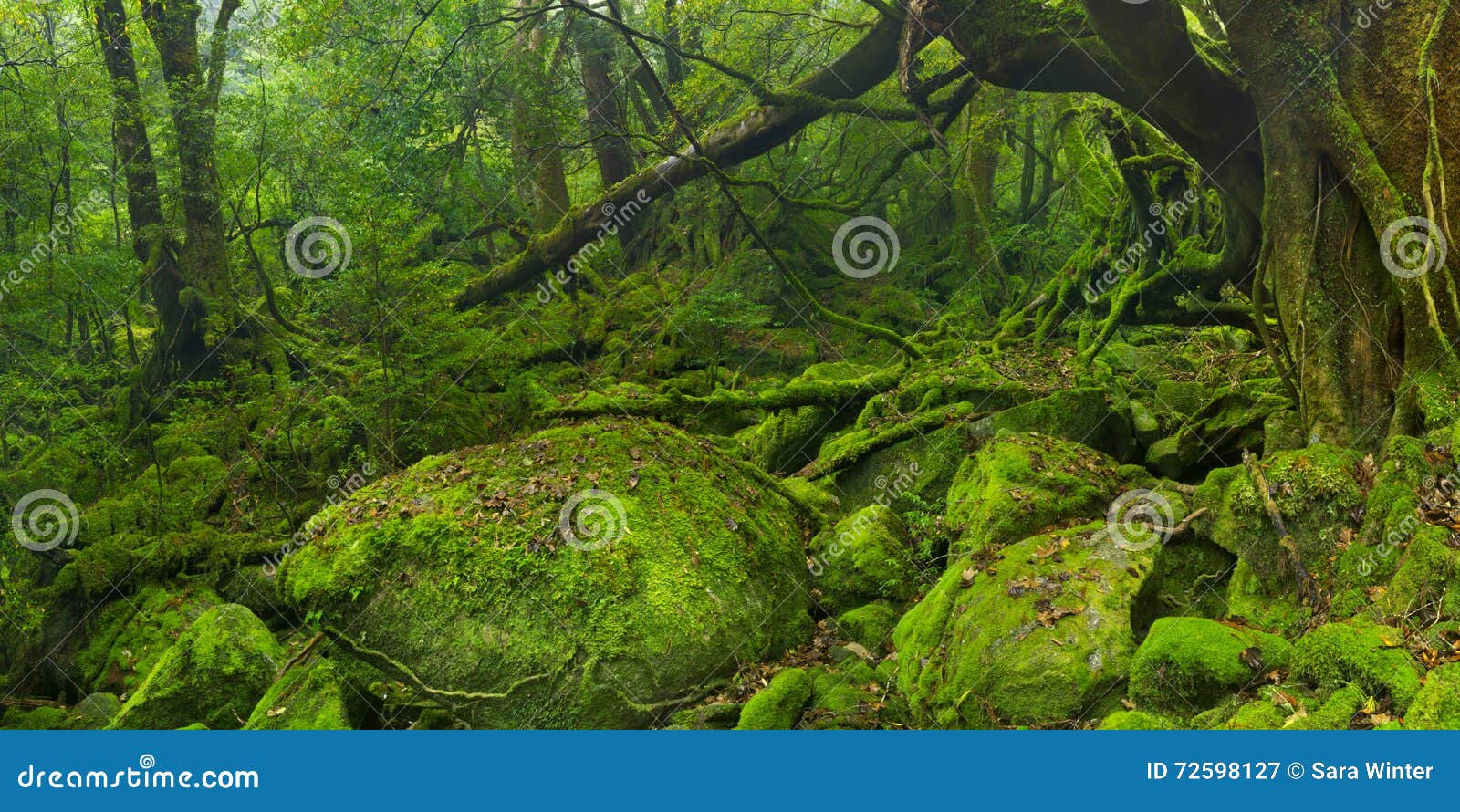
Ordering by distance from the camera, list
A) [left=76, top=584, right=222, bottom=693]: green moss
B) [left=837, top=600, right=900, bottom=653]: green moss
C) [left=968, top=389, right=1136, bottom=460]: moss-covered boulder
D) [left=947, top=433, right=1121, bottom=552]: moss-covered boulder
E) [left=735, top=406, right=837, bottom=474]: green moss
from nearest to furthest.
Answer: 1. [left=837, top=600, right=900, bottom=653]: green moss
2. [left=947, top=433, right=1121, bottom=552]: moss-covered boulder
3. [left=76, top=584, right=222, bottom=693]: green moss
4. [left=968, top=389, right=1136, bottom=460]: moss-covered boulder
5. [left=735, top=406, right=837, bottom=474]: green moss

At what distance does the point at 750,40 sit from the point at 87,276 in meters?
11.1

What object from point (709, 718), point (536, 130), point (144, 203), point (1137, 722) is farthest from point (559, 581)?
point (144, 203)

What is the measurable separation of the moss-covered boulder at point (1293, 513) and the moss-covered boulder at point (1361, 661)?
118cm

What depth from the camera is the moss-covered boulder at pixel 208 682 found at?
6.78m

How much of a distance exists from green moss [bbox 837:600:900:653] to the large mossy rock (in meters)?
0.35

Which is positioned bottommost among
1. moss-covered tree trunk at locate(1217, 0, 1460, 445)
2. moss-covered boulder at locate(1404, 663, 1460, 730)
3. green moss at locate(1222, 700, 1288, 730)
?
green moss at locate(1222, 700, 1288, 730)

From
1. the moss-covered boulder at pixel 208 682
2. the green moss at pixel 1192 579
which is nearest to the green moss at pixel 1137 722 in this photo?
the green moss at pixel 1192 579

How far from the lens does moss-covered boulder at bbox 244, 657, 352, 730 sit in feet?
21.0

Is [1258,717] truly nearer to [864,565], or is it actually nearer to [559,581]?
[864,565]

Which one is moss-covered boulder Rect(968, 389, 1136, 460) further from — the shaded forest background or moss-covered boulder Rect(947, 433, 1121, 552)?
moss-covered boulder Rect(947, 433, 1121, 552)

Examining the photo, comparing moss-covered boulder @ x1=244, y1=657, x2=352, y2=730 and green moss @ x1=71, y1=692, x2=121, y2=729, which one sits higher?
moss-covered boulder @ x1=244, y1=657, x2=352, y2=730

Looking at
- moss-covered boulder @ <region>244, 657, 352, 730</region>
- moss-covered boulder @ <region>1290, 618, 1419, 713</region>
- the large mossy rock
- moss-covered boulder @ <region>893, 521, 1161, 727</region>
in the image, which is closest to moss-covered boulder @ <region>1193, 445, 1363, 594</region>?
moss-covered boulder @ <region>893, 521, 1161, 727</region>

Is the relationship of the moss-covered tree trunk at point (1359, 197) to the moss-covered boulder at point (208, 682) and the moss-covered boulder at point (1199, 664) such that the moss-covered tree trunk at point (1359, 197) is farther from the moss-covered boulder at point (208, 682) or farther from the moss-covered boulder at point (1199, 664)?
the moss-covered boulder at point (208, 682)

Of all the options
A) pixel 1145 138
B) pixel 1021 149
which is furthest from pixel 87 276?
pixel 1021 149
